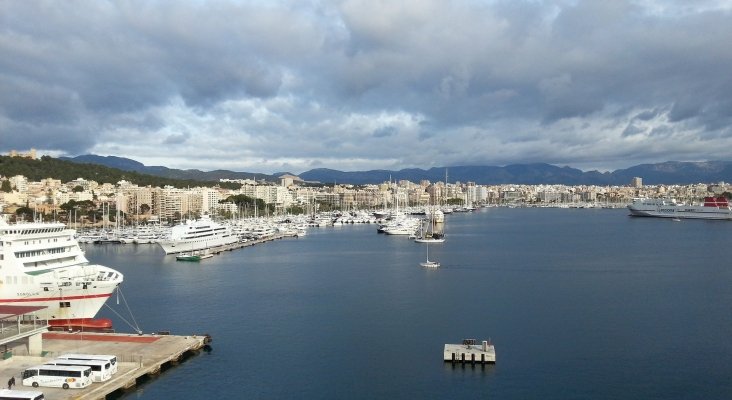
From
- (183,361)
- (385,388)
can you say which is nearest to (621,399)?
(385,388)

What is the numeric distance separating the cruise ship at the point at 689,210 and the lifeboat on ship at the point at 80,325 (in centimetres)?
10344

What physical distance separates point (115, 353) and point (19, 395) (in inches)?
182

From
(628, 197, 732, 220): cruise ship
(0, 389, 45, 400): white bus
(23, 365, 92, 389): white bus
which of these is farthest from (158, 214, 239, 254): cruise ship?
(628, 197, 732, 220): cruise ship

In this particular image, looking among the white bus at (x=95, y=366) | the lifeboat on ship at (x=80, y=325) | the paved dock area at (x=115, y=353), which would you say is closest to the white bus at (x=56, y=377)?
the paved dock area at (x=115, y=353)

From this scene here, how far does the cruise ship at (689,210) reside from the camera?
10300 centimetres

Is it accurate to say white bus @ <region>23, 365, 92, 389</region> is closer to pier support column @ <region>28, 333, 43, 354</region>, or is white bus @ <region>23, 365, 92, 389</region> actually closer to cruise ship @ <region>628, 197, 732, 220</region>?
pier support column @ <region>28, 333, 43, 354</region>

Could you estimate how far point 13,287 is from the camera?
22.7 meters

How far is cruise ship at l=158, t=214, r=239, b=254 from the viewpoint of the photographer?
50188mm

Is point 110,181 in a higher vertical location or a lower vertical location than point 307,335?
higher

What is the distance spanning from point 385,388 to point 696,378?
890 centimetres

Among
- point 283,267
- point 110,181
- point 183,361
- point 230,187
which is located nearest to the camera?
point 183,361

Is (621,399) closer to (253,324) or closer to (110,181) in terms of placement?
(253,324)

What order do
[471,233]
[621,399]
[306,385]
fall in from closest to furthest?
[621,399] → [306,385] → [471,233]

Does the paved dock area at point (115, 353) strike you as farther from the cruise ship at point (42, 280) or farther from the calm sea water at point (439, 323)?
the cruise ship at point (42, 280)
